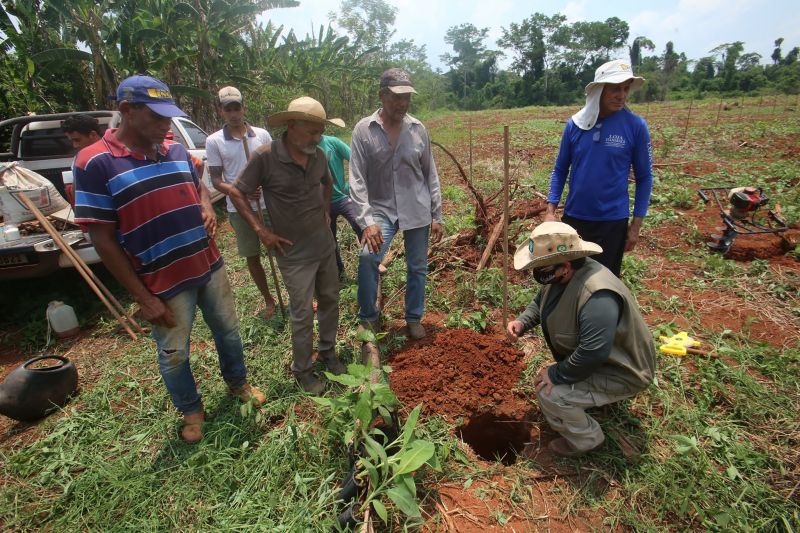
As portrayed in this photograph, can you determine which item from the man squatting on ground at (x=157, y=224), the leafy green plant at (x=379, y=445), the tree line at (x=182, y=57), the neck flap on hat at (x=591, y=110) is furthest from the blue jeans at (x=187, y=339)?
the tree line at (x=182, y=57)

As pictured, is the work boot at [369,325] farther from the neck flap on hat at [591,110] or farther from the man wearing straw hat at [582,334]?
the neck flap on hat at [591,110]

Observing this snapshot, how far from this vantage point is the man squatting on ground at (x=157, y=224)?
1.96m

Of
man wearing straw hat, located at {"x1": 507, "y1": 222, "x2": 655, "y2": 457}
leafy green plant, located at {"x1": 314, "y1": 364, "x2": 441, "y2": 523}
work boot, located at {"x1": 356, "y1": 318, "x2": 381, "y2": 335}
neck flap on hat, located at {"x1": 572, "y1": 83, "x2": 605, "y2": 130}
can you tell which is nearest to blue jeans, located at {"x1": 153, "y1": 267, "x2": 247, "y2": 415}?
leafy green plant, located at {"x1": 314, "y1": 364, "x2": 441, "y2": 523}

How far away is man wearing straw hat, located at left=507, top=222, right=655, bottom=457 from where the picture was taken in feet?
6.71

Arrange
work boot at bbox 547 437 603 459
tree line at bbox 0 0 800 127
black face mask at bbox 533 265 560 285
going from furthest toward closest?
tree line at bbox 0 0 800 127
work boot at bbox 547 437 603 459
black face mask at bbox 533 265 560 285

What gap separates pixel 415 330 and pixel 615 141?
204cm

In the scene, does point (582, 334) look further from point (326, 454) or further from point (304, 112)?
point (304, 112)

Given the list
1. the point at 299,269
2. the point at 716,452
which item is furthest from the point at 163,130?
the point at 716,452

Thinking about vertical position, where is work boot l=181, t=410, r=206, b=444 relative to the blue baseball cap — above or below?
below

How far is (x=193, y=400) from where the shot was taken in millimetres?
2553

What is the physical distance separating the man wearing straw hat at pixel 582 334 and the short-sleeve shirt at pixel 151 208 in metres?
1.83

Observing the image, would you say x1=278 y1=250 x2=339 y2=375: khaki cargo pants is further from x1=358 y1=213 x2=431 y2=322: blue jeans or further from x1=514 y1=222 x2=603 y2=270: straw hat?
x1=514 y1=222 x2=603 y2=270: straw hat

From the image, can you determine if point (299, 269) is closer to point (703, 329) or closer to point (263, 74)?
point (703, 329)

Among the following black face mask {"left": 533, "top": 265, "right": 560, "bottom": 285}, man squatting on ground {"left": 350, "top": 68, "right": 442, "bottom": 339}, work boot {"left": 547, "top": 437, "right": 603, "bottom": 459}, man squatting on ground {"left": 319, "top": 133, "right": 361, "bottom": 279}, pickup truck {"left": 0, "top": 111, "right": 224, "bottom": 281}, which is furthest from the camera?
man squatting on ground {"left": 319, "top": 133, "right": 361, "bottom": 279}
